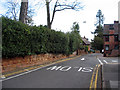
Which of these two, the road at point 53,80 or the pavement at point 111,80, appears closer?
the pavement at point 111,80

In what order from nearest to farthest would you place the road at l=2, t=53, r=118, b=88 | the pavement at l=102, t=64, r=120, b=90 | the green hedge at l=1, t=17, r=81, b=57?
the pavement at l=102, t=64, r=120, b=90 → the road at l=2, t=53, r=118, b=88 → the green hedge at l=1, t=17, r=81, b=57

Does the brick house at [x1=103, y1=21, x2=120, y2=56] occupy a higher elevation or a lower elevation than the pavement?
higher

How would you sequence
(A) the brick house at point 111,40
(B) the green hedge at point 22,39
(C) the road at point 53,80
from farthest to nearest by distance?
(A) the brick house at point 111,40 < (B) the green hedge at point 22,39 < (C) the road at point 53,80

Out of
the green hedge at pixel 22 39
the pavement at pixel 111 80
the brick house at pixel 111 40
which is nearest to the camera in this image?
the pavement at pixel 111 80

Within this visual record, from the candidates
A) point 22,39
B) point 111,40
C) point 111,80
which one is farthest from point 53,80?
point 111,40

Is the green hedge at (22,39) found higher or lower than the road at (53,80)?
higher

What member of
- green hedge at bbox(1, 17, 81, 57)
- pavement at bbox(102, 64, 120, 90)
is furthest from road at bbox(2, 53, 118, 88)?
green hedge at bbox(1, 17, 81, 57)

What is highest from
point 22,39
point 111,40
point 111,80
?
point 111,40

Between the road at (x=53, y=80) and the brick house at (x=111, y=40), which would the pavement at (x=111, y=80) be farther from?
the brick house at (x=111, y=40)

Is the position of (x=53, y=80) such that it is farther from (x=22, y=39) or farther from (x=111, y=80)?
(x=22, y=39)

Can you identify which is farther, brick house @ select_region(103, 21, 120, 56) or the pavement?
brick house @ select_region(103, 21, 120, 56)

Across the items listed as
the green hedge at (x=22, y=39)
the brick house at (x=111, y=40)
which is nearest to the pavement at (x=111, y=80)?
the green hedge at (x=22, y=39)

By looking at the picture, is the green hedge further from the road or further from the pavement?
the pavement

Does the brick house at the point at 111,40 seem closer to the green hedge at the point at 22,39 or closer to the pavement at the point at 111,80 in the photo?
the green hedge at the point at 22,39
